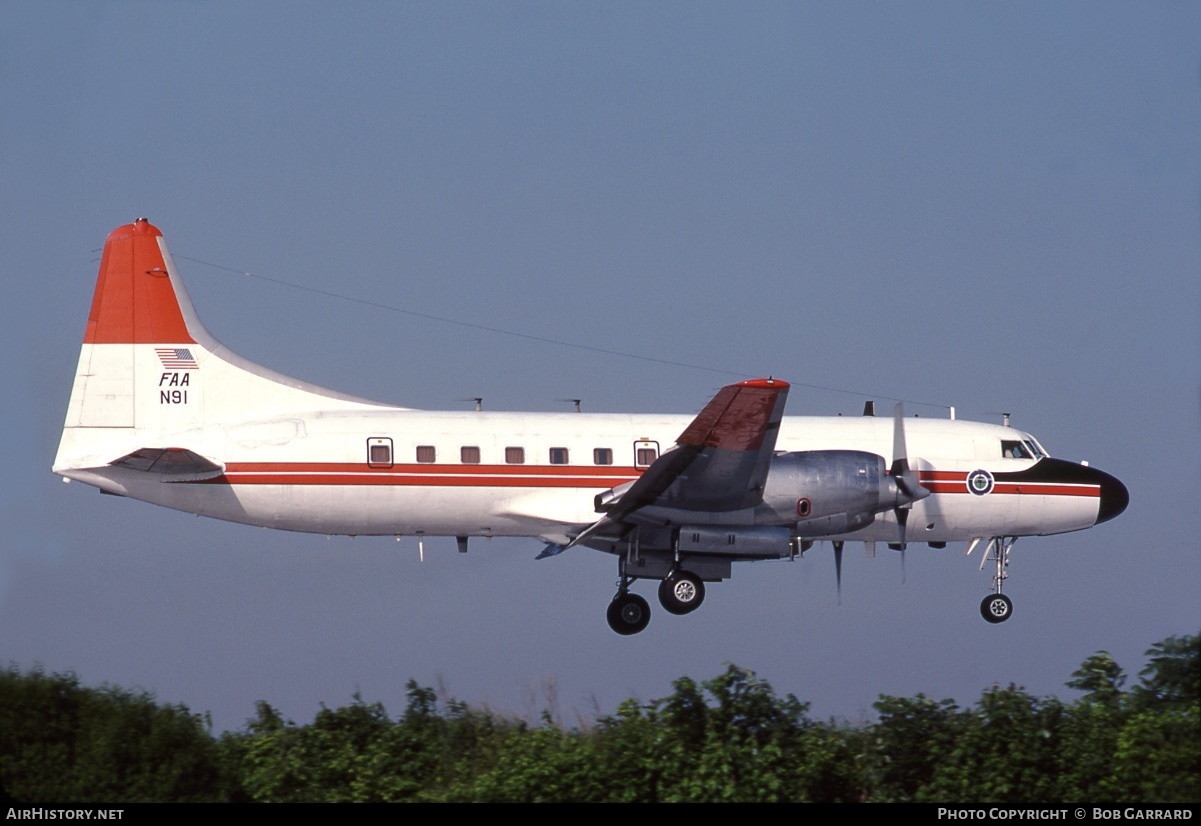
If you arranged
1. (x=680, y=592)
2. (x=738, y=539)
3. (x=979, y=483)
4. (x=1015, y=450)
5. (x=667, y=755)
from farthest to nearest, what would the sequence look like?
(x=1015, y=450), (x=979, y=483), (x=680, y=592), (x=738, y=539), (x=667, y=755)

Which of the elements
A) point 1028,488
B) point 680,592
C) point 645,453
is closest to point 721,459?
point 645,453

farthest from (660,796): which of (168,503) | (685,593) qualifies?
(168,503)

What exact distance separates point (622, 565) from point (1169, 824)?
1268 cm

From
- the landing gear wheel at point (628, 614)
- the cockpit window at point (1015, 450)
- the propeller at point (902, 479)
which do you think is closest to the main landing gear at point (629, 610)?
the landing gear wheel at point (628, 614)

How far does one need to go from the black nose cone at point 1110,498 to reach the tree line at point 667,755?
7.14m

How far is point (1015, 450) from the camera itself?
105 ft

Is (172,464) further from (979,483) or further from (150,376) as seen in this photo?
(979,483)

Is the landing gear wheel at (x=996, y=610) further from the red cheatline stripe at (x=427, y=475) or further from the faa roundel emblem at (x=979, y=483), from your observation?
the red cheatline stripe at (x=427, y=475)

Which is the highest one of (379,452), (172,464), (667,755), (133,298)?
(133,298)

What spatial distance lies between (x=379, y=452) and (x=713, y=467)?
6054mm

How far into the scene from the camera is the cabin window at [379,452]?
92.5ft

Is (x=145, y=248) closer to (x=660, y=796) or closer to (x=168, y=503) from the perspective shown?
(x=168, y=503)

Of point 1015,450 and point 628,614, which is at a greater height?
point 1015,450

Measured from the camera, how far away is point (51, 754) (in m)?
22.5
